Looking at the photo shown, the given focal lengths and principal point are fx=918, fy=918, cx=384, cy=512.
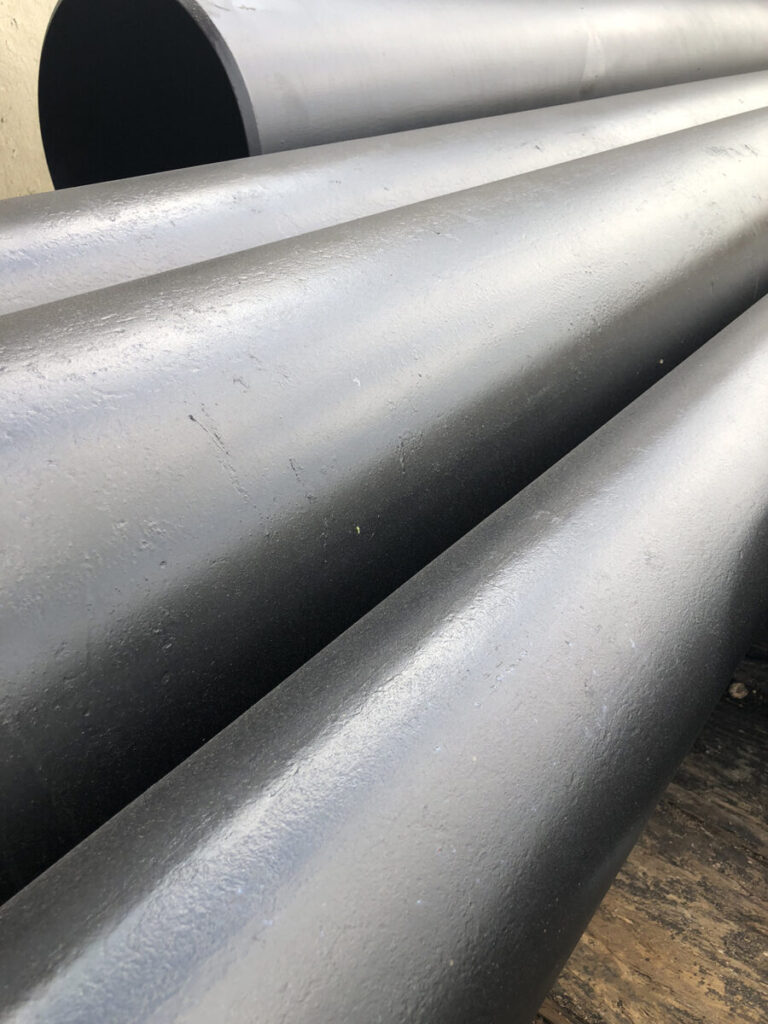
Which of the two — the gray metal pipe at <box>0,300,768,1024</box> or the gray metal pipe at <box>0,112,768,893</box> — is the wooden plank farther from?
the gray metal pipe at <box>0,112,768,893</box>

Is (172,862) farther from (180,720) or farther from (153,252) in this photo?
(153,252)

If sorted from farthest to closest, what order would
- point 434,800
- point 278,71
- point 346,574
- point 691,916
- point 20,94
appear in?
1. point 20,94
2. point 278,71
3. point 691,916
4. point 346,574
5. point 434,800

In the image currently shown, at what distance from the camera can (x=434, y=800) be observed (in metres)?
0.44

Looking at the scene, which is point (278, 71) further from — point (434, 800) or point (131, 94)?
point (434, 800)

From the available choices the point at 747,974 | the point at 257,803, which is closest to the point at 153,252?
the point at 257,803

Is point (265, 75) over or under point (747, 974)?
over

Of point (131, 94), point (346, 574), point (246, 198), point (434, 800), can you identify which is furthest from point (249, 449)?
point (131, 94)

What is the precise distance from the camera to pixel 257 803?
41 cm

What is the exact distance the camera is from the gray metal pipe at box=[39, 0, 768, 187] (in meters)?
1.03

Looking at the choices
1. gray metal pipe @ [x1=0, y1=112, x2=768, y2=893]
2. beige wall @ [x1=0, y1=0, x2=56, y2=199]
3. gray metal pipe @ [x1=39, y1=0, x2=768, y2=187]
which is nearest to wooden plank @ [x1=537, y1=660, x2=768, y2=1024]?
gray metal pipe @ [x1=0, y1=112, x2=768, y2=893]

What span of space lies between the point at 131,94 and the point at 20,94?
0.67 meters

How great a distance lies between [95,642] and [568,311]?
0.52 metres

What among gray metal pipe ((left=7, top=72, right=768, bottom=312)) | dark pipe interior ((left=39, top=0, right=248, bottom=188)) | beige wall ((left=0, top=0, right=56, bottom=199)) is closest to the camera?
gray metal pipe ((left=7, top=72, right=768, bottom=312))

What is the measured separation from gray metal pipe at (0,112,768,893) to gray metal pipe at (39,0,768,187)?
1.22 feet
